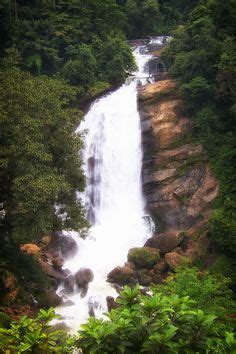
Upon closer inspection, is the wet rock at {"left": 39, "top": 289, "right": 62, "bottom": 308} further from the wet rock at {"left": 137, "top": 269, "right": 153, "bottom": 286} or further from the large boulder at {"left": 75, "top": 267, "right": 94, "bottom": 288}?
the wet rock at {"left": 137, "top": 269, "right": 153, "bottom": 286}

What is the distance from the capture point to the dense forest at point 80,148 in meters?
4.82

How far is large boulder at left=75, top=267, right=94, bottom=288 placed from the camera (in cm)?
1870

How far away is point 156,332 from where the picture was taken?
15.0 ft

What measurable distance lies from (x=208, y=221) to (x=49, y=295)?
30.2 ft

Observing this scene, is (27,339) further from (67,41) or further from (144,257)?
(67,41)

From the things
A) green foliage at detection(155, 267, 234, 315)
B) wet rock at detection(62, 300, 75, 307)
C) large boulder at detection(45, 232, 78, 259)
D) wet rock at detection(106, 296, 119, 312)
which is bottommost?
green foliage at detection(155, 267, 234, 315)

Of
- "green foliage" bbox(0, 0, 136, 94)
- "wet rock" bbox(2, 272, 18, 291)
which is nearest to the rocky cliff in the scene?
"green foliage" bbox(0, 0, 136, 94)

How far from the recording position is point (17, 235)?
48.9 feet

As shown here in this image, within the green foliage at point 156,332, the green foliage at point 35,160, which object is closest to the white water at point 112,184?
the green foliage at point 35,160

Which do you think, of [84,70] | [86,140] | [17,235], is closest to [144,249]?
[17,235]

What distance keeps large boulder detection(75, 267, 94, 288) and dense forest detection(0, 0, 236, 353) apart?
95.9 inches

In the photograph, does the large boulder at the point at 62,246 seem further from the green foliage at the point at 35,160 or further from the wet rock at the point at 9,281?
the wet rock at the point at 9,281

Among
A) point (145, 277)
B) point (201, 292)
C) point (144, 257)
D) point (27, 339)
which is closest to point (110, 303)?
point (145, 277)

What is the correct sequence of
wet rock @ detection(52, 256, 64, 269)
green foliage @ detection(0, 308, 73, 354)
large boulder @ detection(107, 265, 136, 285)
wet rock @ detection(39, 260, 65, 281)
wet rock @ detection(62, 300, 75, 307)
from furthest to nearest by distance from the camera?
1. wet rock @ detection(52, 256, 64, 269)
2. large boulder @ detection(107, 265, 136, 285)
3. wet rock @ detection(39, 260, 65, 281)
4. wet rock @ detection(62, 300, 75, 307)
5. green foliage @ detection(0, 308, 73, 354)
